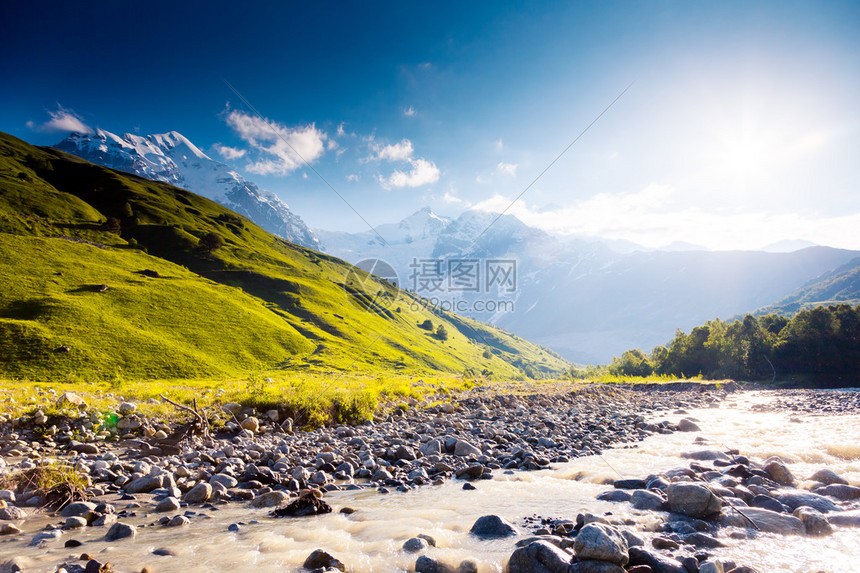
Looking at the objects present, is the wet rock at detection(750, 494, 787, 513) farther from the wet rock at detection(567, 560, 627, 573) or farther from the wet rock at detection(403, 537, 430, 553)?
the wet rock at detection(403, 537, 430, 553)

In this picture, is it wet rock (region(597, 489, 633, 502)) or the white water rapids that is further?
wet rock (region(597, 489, 633, 502))

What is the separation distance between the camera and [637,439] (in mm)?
14797

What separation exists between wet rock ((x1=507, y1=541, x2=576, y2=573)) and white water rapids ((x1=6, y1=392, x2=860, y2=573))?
1.46ft

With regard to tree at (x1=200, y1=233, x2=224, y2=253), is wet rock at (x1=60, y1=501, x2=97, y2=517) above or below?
below

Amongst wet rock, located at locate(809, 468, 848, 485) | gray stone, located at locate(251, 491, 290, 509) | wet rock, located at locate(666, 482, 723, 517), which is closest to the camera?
wet rock, located at locate(666, 482, 723, 517)

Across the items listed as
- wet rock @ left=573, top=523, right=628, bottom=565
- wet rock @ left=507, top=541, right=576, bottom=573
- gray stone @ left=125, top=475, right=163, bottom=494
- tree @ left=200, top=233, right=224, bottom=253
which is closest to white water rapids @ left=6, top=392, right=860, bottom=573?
wet rock @ left=507, top=541, right=576, bottom=573

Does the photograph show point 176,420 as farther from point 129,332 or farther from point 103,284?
point 103,284

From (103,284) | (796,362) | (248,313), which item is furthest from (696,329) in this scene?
(103,284)

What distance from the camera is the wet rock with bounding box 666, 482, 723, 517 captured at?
263 inches

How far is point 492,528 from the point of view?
637cm

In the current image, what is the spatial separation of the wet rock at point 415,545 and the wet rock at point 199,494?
4850mm

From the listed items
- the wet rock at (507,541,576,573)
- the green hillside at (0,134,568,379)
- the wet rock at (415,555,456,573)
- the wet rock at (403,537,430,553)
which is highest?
the green hillside at (0,134,568,379)

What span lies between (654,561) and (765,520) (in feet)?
11.4

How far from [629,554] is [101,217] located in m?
170
